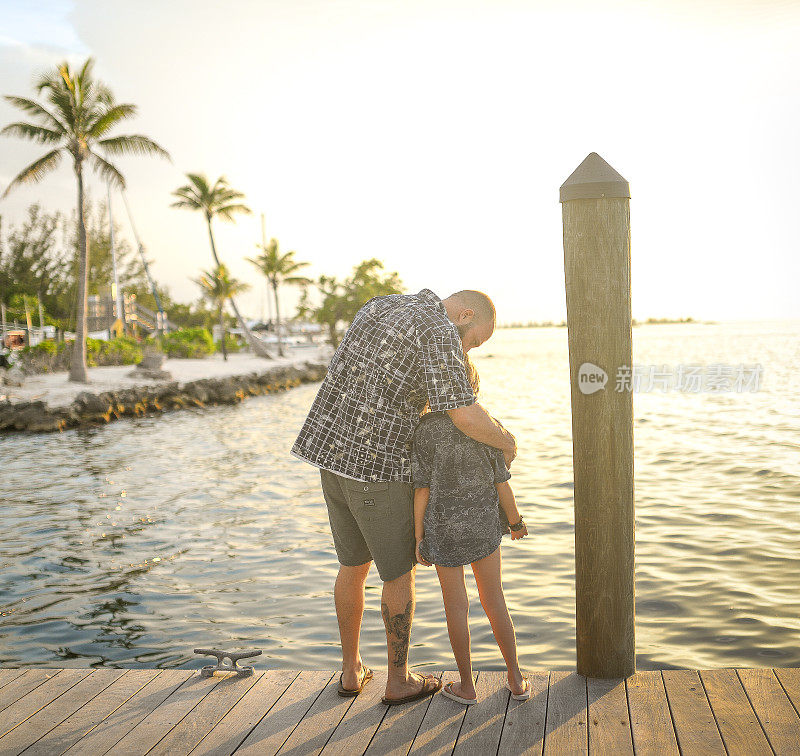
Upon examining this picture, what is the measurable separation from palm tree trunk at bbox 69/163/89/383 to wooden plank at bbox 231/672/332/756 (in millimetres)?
28456

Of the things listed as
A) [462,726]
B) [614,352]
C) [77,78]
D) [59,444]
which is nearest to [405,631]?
[462,726]

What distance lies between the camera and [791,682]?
134 inches

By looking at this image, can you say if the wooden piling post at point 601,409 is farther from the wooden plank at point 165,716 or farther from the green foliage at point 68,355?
the green foliage at point 68,355

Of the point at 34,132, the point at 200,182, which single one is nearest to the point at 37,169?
the point at 34,132

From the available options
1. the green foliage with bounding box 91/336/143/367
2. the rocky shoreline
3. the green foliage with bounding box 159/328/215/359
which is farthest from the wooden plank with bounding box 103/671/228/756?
the green foliage with bounding box 159/328/215/359

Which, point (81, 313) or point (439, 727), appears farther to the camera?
point (81, 313)

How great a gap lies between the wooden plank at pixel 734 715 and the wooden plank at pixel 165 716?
2.16 metres

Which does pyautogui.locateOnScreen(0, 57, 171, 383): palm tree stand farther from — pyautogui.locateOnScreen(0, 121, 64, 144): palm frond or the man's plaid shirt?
the man's plaid shirt

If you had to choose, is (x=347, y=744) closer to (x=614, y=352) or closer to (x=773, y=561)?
(x=614, y=352)

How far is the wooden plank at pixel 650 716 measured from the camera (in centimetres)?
297

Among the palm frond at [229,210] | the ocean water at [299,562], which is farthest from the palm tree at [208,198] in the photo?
the ocean water at [299,562]

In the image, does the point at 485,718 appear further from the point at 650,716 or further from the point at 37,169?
the point at 37,169

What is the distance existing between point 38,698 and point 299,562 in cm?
461

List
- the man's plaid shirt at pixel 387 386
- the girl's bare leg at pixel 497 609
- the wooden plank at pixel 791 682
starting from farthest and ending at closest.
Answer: the girl's bare leg at pixel 497 609 < the wooden plank at pixel 791 682 < the man's plaid shirt at pixel 387 386
